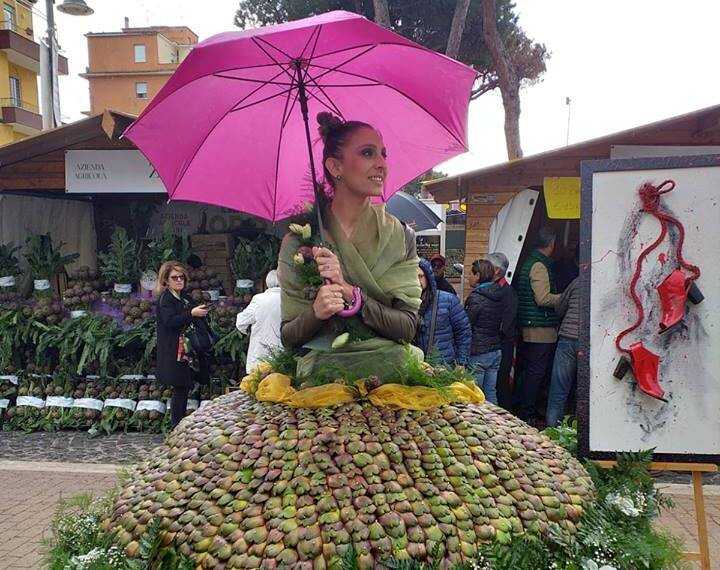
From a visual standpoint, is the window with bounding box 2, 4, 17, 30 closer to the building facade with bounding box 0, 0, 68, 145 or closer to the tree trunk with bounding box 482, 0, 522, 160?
the building facade with bounding box 0, 0, 68, 145

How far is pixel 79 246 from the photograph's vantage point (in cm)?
845

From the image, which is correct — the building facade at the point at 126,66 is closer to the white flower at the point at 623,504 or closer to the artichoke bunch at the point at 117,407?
the artichoke bunch at the point at 117,407

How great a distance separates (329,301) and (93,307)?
5901 millimetres

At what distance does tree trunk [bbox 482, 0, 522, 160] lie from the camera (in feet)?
30.4

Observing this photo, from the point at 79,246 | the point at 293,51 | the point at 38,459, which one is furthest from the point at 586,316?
the point at 79,246

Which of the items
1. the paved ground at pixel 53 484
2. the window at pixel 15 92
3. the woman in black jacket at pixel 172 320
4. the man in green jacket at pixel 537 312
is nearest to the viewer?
the paved ground at pixel 53 484

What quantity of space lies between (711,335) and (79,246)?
8.11 metres

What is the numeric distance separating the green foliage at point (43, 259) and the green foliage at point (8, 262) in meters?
0.15

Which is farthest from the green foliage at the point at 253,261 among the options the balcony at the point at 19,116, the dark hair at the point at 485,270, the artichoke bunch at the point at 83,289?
the balcony at the point at 19,116

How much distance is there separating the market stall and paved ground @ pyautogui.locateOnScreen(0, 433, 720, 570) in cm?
39

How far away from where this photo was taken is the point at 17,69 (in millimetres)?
26984

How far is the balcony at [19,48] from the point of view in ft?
80.0

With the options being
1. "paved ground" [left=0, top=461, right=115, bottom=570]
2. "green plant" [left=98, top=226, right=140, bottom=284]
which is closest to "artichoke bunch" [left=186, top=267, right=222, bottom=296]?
"green plant" [left=98, top=226, right=140, bottom=284]

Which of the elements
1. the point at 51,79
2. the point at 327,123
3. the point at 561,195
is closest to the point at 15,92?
the point at 51,79
